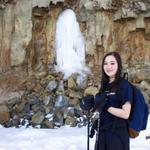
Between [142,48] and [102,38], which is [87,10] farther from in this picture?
[142,48]

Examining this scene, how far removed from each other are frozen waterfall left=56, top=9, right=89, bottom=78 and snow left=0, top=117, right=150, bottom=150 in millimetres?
3248

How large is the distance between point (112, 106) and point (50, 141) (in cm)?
561

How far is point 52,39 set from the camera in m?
14.8

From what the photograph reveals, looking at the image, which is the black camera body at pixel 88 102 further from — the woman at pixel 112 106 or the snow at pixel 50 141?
the snow at pixel 50 141

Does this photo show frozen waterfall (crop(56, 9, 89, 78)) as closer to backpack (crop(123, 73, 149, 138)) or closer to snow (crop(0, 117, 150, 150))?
snow (crop(0, 117, 150, 150))

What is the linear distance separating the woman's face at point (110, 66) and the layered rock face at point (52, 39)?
974cm

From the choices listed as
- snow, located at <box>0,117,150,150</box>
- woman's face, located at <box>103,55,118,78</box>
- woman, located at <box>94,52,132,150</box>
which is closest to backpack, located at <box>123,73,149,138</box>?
woman, located at <box>94,52,132,150</box>

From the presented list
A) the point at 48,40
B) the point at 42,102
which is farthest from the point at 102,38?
the point at 42,102

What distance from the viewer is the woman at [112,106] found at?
3.52m

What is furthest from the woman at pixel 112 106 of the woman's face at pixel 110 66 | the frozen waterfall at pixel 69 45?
the frozen waterfall at pixel 69 45

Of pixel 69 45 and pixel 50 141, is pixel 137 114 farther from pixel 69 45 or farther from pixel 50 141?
pixel 69 45

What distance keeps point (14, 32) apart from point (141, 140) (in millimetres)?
7129

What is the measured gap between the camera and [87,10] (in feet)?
46.6

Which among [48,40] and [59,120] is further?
[48,40]
